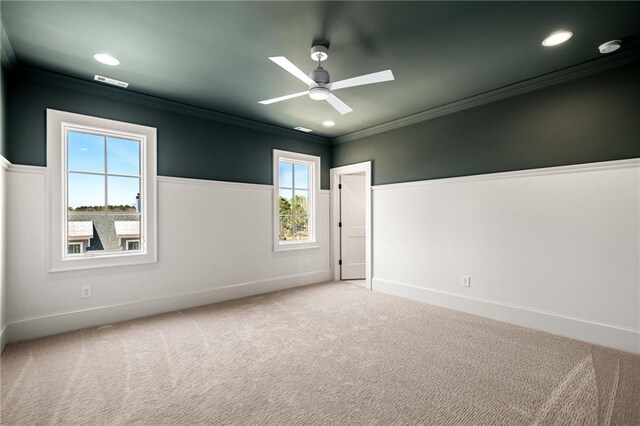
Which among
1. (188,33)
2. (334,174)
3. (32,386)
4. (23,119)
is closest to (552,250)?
(334,174)

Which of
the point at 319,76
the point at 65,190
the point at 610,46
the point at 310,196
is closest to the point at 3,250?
the point at 65,190

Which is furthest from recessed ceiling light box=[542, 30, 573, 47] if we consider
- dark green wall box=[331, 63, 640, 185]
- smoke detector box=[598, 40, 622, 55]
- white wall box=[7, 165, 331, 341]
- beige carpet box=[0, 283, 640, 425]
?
white wall box=[7, 165, 331, 341]

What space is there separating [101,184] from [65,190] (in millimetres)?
330

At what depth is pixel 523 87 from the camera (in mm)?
3299

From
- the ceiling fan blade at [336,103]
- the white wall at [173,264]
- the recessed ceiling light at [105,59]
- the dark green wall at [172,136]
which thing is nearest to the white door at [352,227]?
the white wall at [173,264]

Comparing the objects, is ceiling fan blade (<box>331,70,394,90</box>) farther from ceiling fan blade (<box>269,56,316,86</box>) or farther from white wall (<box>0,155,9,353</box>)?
white wall (<box>0,155,9,353</box>)

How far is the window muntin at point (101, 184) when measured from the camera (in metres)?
3.25

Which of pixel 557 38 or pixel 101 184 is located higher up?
pixel 557 38

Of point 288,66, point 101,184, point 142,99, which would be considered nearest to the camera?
point 288,66

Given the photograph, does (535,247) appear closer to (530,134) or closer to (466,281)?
(466,281)

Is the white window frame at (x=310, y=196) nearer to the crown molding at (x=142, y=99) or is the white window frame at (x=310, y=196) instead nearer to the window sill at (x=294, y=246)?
the window sill at (x=294, y=246)

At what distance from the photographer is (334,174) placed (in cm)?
558

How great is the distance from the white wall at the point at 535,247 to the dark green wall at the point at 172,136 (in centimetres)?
218

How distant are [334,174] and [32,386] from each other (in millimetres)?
4636
